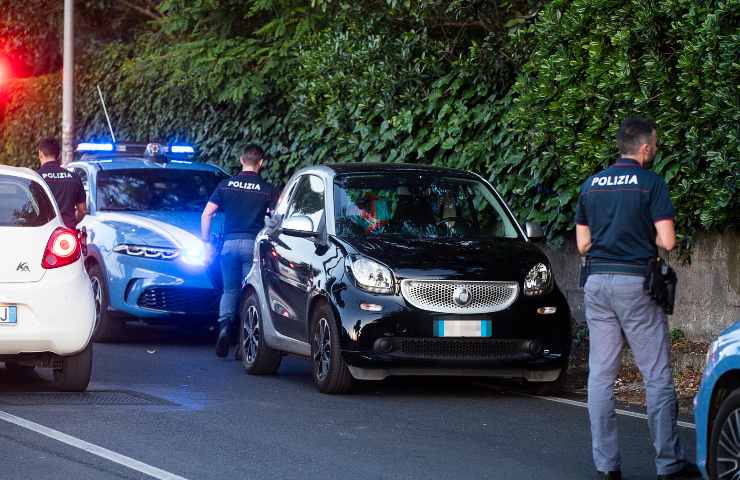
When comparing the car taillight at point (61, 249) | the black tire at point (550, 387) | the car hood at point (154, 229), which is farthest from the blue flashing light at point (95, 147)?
the black tire at point (550, 387)

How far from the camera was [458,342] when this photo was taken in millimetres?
11109

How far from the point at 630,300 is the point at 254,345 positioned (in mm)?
5564

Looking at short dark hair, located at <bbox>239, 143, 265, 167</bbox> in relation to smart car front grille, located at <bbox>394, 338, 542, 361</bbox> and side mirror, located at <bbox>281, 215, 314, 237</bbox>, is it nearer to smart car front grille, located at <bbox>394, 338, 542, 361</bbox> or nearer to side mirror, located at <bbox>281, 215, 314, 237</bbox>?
side mirror, located at <bbox>281, 215, 314, 237</bbox>

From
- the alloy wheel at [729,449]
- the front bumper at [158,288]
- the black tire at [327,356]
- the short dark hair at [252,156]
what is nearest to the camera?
the alloy wheel at [729,449]

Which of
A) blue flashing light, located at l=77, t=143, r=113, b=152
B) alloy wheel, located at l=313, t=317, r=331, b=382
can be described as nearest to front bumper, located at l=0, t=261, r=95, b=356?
alloy wheel, located at l=313, t=317, r=331, b=382

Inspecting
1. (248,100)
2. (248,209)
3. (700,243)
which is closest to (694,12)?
(700,243)

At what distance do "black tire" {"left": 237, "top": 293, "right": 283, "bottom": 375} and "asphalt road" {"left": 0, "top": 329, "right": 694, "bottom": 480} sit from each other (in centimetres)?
16

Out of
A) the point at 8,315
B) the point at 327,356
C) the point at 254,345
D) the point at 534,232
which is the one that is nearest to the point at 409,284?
the point at 327,356

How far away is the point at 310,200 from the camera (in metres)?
12.6

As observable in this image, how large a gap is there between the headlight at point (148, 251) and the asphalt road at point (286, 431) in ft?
7.68

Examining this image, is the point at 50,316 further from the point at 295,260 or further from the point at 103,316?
the point at 103,316

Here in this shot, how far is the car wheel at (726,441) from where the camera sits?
6984 millimetres

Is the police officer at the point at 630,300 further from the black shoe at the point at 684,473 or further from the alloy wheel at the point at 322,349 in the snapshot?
the alloy wheel at the point at 322,349

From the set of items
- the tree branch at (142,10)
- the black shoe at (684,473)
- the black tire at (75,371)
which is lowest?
the black shoe at (684,473)
